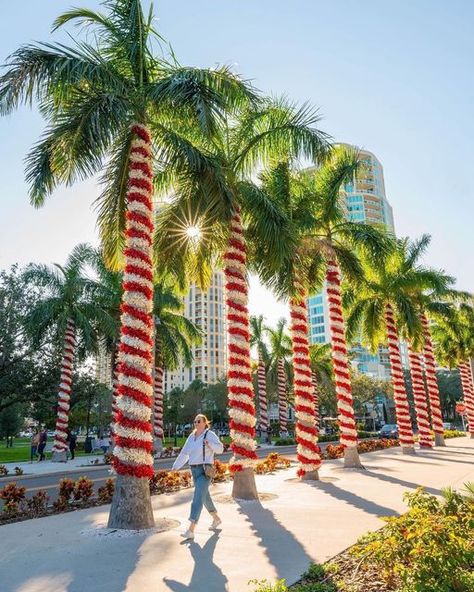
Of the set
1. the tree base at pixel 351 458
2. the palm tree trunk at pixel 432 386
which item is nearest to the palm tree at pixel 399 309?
the palm tree trunk at pixel 432 386

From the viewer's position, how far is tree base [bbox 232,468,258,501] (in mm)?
10680

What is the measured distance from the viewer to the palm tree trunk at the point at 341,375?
16984 mm

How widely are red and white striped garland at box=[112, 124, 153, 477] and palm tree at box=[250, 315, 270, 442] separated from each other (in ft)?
102

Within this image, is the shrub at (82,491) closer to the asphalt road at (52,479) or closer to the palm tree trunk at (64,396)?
the asphalt road at (52,479)

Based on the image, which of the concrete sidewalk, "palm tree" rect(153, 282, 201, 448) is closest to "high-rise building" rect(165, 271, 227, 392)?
"palm tree" rect(153, 282, 201, 448)

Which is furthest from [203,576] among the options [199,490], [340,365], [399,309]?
[399,309]

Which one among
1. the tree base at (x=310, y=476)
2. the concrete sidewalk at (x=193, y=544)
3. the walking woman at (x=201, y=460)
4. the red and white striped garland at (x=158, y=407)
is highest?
the red and white striped garland at (x=158, y=407)

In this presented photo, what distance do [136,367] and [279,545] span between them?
377 centimetres

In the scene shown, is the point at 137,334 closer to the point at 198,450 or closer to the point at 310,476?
the point at 198,450

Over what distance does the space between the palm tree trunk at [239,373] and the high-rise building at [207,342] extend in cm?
14772

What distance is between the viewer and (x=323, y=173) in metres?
17.4

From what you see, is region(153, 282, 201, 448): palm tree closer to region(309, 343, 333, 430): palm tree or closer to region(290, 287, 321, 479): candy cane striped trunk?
region(309, 343, 333, 430): palm tree

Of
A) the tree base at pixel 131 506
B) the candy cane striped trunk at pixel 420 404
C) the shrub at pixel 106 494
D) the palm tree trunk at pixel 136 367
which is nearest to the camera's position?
the tree base at pixel 131 506

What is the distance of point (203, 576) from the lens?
17.9 ft
